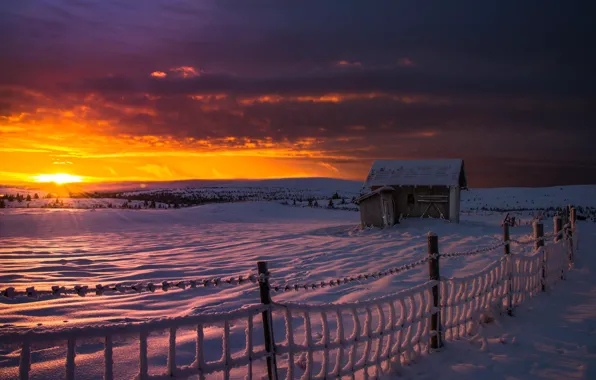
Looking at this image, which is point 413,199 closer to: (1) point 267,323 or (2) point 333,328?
(2) point 333,328

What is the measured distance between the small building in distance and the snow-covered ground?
0.97 meters

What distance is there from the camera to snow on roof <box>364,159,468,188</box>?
26.5 meters

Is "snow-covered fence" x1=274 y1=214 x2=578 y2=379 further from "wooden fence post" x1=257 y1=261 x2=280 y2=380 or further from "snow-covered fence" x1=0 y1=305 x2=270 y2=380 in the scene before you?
"snow-covered fence" x1=0 y1=305 x2=270 y2=380

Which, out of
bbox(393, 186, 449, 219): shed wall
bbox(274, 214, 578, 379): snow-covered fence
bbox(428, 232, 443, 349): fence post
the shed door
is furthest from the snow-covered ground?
bbox(393, 186, 449, 219): shed wall

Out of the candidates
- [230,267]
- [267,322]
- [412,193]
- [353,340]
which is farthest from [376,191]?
[267,322]

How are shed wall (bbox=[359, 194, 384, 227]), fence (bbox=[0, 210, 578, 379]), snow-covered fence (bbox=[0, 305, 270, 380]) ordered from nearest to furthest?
snow-covered fence (bbox=[0, 305, 270, 380]), fence (bbox=[0, 210, 578, 379]), shed wall (bbox=[359, 194, 384, 227])

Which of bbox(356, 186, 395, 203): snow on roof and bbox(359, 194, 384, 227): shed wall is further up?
bbox(356, 186, 395, 203): snow on roof

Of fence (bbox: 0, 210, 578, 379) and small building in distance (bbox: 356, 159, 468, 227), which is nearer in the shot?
fence (bbox: 0, 210, 578, 379)

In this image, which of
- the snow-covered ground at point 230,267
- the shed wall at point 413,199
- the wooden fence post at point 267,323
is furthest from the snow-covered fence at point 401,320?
the shed wall at point 413,199

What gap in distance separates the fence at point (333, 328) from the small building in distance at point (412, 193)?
13709 millimetres

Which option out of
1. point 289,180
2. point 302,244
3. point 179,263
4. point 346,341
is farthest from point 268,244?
point 289,180

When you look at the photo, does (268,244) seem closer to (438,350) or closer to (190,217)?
(438,350)

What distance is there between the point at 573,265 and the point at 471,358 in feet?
32.0

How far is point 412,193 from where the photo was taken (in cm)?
2689
